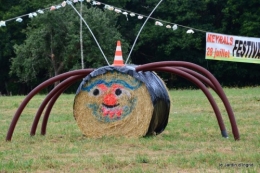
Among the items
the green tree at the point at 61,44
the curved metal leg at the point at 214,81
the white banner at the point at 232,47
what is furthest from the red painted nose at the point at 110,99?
the green tree at the point at 61,44

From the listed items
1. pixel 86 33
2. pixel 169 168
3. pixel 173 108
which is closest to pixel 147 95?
pixel 169 168

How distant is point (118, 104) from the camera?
34.4 feet

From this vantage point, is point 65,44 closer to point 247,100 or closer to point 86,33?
point 86,33

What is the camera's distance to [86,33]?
134 ft

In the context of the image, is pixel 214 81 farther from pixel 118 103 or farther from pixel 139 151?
pixel 139 151

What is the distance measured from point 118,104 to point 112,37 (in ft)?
104

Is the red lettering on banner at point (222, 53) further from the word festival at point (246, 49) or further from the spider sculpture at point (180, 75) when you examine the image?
the spider sculpture at point (180, 75)

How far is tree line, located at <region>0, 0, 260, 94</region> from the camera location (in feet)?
135

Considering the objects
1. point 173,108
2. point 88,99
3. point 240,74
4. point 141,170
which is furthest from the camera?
point 240,74

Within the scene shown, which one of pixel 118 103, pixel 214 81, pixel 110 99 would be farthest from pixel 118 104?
pixel 214 81

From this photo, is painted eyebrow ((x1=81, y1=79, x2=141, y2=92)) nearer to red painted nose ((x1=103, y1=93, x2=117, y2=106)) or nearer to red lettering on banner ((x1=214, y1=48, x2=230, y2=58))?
red painted nose ((x1=103, y1=93, x2=117, y2=106))

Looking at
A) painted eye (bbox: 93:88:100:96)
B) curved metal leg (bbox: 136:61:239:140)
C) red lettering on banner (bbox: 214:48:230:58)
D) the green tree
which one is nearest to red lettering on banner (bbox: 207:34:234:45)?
red lettering on banner (bbox: 214:48:230:58)

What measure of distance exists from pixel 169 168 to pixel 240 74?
1455 inches

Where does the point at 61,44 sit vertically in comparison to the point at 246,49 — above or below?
above
